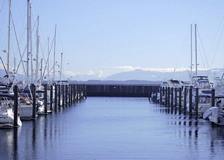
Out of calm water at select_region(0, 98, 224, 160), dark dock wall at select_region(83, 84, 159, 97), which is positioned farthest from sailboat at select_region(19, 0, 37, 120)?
dark dock wall at select_region(83, 84, 159, 97)

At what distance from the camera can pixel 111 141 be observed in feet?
134

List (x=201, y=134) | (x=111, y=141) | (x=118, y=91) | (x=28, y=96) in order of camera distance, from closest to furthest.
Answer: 1. (x=111, y=141)
2. (x=201, y=134)
3. (x=28, y=96)
4. (x=118, y=91)

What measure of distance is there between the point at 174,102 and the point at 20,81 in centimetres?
2709

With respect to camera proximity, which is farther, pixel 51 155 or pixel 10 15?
pixel 10 15

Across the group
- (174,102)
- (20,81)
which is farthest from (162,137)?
(174,102)

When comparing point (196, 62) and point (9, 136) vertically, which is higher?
point (196, 62)

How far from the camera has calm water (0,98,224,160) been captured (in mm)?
33688

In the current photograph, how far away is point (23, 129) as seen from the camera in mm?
47812

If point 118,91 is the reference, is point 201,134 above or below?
below

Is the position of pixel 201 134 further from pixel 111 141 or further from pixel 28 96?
pixel 28 96

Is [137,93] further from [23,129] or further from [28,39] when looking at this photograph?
[23,129]

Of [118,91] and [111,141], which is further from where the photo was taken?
[118,91]

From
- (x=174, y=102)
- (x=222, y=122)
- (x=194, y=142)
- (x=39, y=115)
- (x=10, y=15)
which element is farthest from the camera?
(x=174, y=102)

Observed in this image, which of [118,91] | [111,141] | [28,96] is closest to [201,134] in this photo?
[111,141]
